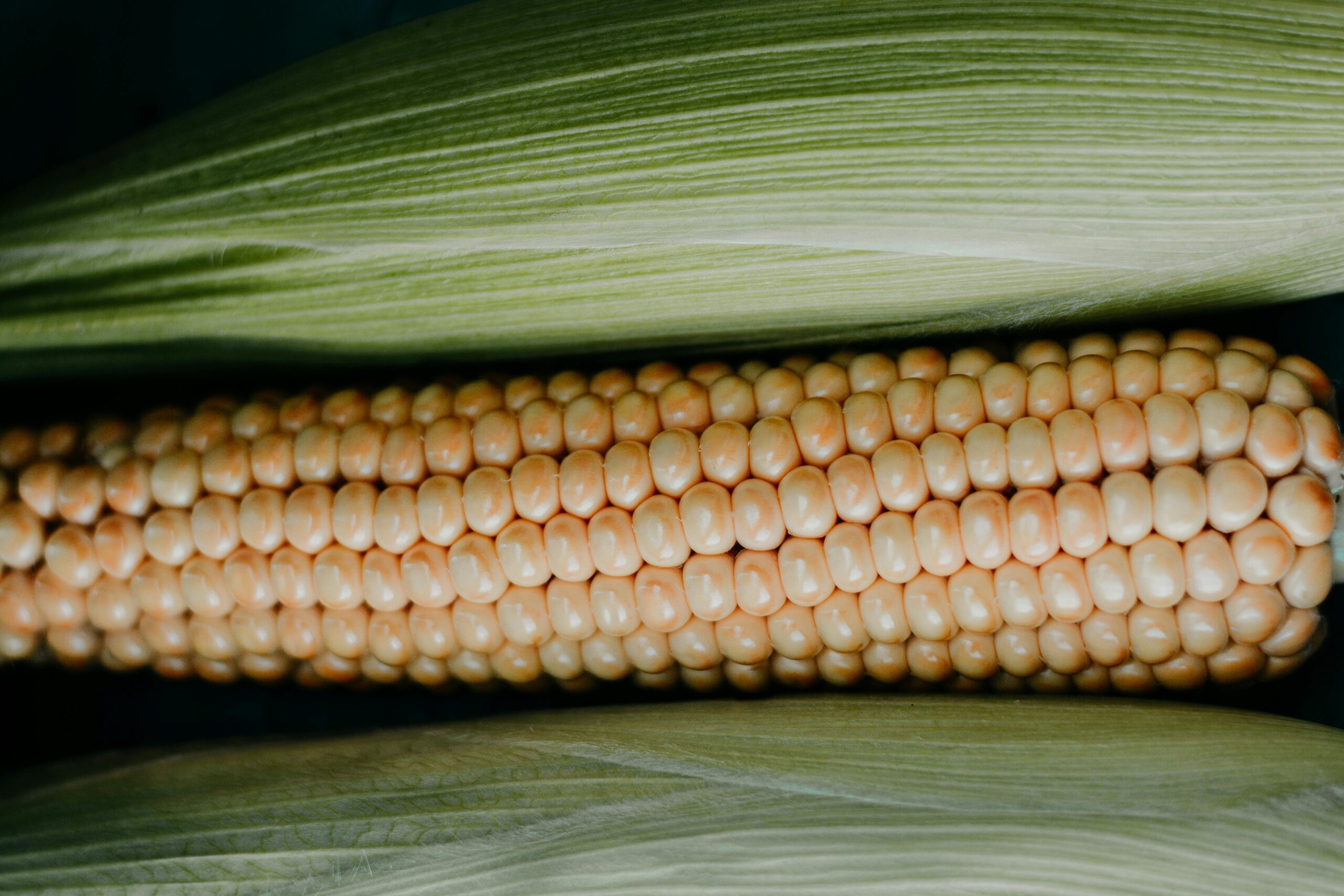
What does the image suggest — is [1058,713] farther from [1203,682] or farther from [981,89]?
[981,89]

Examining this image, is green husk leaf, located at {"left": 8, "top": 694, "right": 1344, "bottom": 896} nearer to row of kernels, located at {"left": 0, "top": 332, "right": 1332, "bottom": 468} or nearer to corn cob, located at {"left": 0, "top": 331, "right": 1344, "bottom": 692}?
corn cob, located at {"left": 0, "top": 331, "right": 1344, "bottom": 692}

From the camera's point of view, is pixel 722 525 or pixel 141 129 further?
pixel 141 129

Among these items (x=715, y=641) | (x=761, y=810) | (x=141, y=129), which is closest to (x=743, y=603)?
(x=715, y=641)

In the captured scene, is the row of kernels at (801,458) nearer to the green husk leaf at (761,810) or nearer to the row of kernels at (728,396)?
the row of kernels at (728,396)

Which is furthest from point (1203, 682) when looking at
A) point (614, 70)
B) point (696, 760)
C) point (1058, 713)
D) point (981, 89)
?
point (614, 70)

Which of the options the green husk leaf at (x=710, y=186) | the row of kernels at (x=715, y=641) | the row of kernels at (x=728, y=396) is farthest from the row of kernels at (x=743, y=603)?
the green husk leaf at (x=710, y=186)

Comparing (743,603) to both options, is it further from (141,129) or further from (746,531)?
(141,129)

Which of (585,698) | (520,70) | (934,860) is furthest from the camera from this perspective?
(585,698)
